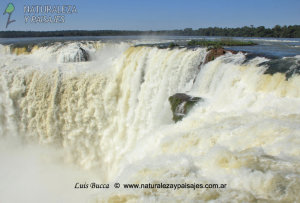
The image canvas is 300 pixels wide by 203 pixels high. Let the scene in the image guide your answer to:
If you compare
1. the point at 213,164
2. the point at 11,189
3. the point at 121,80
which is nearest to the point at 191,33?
the point at 121,80

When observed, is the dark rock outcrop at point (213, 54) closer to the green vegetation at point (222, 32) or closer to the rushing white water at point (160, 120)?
the rushing white water at point (160, 120)

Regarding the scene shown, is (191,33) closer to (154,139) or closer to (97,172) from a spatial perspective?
(97,172)

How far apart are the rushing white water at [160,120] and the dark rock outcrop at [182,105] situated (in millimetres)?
206

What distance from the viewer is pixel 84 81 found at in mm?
13469

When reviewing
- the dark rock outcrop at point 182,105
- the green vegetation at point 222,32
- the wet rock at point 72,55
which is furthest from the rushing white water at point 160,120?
the green vegetation at point 222,32

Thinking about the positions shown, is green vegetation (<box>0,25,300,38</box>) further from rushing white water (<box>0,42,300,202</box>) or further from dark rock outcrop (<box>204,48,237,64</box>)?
dark rock outcrop (<box>204,48,237,64</box>)

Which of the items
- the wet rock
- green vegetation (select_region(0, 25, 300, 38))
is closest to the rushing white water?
the wet rock

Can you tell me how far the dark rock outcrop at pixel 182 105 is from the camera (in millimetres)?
7479

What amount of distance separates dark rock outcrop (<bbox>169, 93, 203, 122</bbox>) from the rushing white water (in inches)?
8.1

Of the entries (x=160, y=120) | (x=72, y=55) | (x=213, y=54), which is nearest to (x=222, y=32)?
(x=72, y=55)

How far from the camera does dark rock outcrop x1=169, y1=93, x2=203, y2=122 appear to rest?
7.48 m

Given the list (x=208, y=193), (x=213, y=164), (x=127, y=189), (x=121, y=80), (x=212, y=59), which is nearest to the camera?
(x=208, y=193)

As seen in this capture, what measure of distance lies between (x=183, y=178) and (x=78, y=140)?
980cm

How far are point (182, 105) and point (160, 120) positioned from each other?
6.46ft
